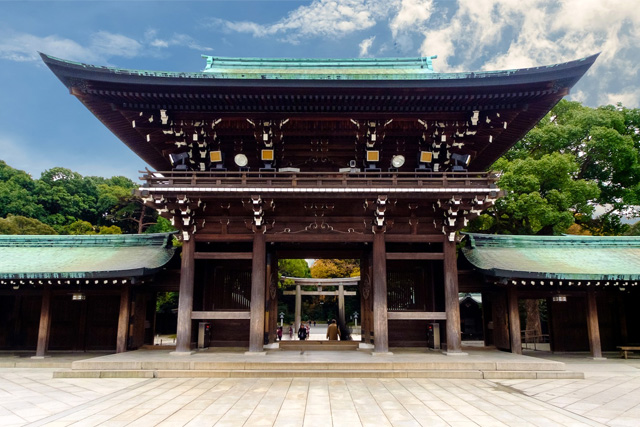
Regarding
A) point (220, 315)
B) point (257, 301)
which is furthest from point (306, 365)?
point (220, 315)

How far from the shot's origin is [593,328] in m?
14.4

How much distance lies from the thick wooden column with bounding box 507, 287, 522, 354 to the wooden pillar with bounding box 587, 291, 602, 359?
2693 mm

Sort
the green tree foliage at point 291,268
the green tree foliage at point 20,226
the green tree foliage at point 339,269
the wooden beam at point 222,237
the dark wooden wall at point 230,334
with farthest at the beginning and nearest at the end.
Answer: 1. the green tree foliage at point 339,269
2. the green tree foliage at point 291,268
3. the green tree foliage at point 20,226
4. the dark wooden wall at point 230,334
5. the wooden beam at point 222,237

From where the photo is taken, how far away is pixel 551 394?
9.26m

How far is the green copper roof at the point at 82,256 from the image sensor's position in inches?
532

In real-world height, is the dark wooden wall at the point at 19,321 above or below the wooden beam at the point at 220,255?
below

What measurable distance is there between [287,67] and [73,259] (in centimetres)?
1188

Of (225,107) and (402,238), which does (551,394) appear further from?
(225,107)

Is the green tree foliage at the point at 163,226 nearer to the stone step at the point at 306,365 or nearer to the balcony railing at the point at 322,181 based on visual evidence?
the balcony railing at the point at 322,181

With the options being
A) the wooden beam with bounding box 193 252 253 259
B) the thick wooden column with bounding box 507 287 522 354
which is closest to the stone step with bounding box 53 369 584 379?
the thick wooden column with bounding box 507 287 522 354

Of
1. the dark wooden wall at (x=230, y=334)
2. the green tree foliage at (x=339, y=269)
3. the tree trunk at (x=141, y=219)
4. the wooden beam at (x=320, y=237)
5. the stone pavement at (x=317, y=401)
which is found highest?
the tree trunk at (x=141, y=219)

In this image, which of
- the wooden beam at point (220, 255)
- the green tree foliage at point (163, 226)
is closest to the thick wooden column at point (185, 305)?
the wooden beam at point (220, 255)

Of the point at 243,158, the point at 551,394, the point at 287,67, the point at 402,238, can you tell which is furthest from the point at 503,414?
the point at 287,67

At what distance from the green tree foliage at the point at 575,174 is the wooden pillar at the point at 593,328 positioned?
9812 millimetres
